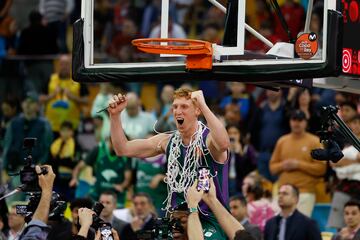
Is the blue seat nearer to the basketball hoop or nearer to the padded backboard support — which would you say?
the padded backboard support

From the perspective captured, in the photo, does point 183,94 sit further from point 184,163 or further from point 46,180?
point 46,180

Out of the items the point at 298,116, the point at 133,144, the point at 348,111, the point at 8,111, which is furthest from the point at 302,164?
the point at 8,111

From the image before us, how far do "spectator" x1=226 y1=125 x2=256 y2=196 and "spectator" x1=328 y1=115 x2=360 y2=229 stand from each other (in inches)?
70.5

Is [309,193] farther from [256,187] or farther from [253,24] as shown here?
[253,24]

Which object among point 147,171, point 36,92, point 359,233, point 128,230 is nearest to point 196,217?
point 359,233

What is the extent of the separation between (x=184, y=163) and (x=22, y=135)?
26.4 ft

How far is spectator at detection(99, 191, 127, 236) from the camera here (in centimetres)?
1833

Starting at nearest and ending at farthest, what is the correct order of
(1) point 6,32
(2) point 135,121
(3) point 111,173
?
(3) point 111,173 → (2) point 135,121 → (1) point 6,32

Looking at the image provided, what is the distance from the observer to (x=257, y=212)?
1867 cm

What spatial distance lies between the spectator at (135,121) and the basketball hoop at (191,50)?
26.4 feet

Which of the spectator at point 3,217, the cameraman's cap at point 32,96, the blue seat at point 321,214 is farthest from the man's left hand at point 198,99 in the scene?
the cameraman's cap at point 32,96

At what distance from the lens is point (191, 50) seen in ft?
43.2

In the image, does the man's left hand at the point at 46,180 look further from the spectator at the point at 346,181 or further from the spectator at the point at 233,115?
the spectator at the point at 233,115

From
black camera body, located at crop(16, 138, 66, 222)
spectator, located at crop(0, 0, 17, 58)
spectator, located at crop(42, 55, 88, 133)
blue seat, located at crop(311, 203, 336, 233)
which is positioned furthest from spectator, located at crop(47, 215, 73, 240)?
spectator, located at crop(0, 0, 17, 58)
